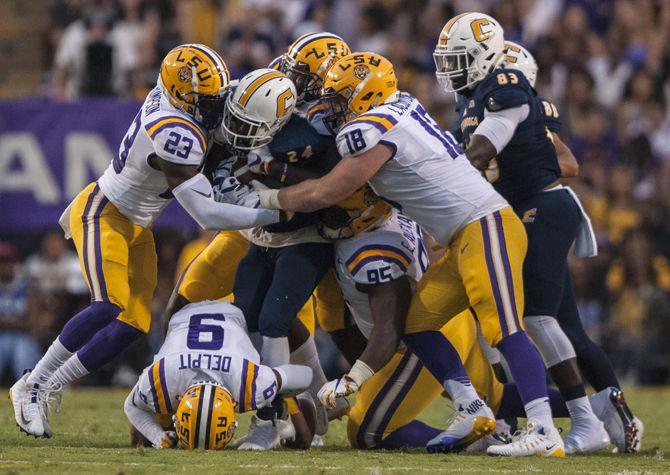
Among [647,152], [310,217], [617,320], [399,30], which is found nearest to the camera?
[310,217]

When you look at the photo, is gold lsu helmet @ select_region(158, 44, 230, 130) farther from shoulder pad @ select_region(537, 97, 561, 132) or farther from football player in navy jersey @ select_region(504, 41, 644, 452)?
shoulder pad @ select_region(537, 97, 561, 132)

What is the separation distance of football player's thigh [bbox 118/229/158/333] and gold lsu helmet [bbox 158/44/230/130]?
84 cm

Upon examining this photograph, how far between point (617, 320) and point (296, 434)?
5679 millimetres

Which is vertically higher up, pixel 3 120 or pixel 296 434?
pixel 3 120

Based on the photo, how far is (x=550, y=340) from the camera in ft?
22.9

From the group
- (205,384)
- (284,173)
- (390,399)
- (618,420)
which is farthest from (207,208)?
(618,420)

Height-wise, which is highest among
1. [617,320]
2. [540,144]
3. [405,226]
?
[540,144]

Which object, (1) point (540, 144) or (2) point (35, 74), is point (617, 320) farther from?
(2) point (35, 74)

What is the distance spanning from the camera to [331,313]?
7555 mm

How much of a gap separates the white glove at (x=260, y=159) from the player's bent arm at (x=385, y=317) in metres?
0.74

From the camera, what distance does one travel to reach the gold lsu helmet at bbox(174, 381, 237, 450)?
628cm

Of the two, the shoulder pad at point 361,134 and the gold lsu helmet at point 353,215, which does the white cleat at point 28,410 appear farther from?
the shoulder pad at point 361,134

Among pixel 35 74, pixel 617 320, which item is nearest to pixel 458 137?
pixel 617 320

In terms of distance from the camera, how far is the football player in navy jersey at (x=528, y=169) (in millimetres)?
6949
